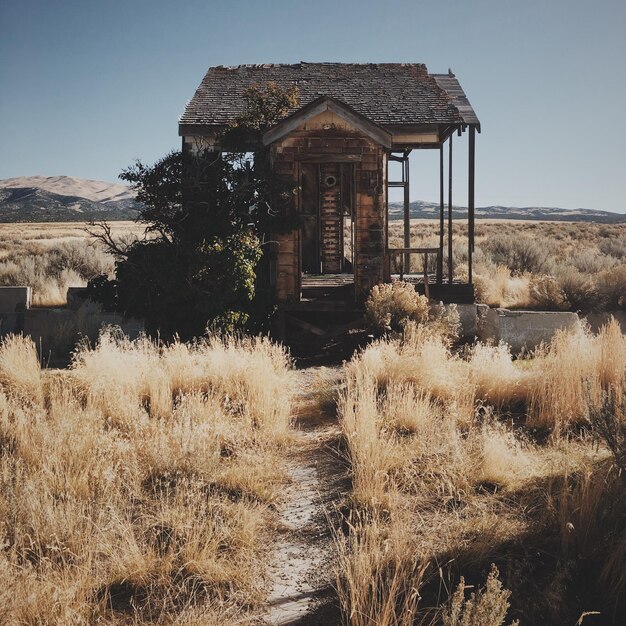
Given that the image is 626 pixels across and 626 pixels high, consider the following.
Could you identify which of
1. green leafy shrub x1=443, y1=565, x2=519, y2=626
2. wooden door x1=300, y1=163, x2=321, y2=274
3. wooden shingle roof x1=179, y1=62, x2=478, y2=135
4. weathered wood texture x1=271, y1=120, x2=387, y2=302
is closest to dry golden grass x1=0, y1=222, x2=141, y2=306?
wooden shingle roof x1=179, y1=62, x2=478, y2=135

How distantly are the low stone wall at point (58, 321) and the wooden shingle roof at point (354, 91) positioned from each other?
415 cm

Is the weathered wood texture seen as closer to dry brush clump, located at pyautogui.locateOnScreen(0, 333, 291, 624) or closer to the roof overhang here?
the roof overhang

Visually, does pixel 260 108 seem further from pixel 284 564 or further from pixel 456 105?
pixel 284 564

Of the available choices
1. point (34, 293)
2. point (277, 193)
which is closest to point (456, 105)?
point (277, 193)

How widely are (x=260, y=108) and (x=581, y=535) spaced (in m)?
10.6

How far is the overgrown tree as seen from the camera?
1095 centimetres

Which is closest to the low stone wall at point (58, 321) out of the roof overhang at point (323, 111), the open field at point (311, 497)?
the open field at point (311, 497)

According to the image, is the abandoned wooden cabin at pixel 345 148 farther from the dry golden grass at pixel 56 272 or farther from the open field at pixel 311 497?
the dry golden grass at pixel 56 272

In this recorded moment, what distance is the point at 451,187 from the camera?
41.4 ft

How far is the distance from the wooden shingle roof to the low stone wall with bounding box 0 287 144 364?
4.15 metres

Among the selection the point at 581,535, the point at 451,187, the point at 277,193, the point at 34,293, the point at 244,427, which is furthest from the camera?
the point at 34,293

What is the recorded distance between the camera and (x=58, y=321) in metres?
13.0

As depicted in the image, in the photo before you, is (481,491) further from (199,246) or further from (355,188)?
(355,188)

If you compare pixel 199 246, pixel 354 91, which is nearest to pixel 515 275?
pixel 354 91
